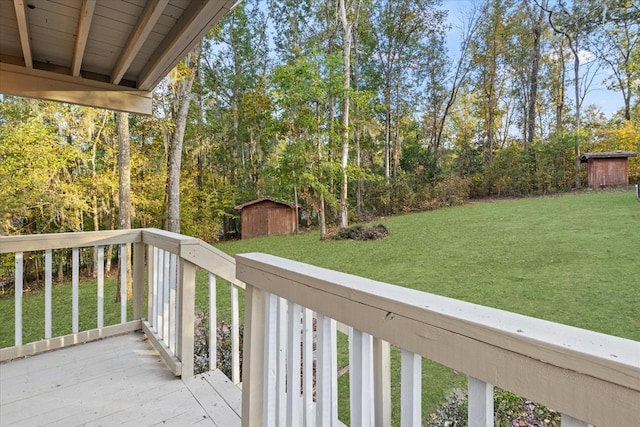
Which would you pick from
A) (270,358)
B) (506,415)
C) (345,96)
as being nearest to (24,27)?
(270,358)

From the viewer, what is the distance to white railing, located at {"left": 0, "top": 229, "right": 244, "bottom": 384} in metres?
1.92

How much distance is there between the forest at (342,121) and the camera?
8.48 meters

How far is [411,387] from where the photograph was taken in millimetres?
691

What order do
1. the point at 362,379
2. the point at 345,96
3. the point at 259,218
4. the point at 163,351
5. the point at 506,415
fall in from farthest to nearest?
the point at 259,218 → the point at 345,96 → the point at 506,415 → the point at 163,351 → the point at 362,379

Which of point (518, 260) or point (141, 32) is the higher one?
point (141, 32)

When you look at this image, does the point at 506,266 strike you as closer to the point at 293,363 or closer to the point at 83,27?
the point at 293,363

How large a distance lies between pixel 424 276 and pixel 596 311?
228 cm

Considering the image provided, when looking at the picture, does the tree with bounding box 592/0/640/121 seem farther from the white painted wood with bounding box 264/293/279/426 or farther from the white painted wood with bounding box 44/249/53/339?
the white painted wood with bounding box 44/249/53/339

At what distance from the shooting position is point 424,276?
5570mm

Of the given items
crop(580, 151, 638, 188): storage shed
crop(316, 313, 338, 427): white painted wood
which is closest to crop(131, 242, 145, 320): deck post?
crop(316, 313, 338, 427): white painted wood

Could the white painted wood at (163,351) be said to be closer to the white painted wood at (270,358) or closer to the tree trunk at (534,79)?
the white painted wood at (270,358)

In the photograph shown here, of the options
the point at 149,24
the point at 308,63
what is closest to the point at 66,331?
the point at 149,24

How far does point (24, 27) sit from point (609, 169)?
17356 millimetres

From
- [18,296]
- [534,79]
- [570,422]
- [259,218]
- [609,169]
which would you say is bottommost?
[18,296]
